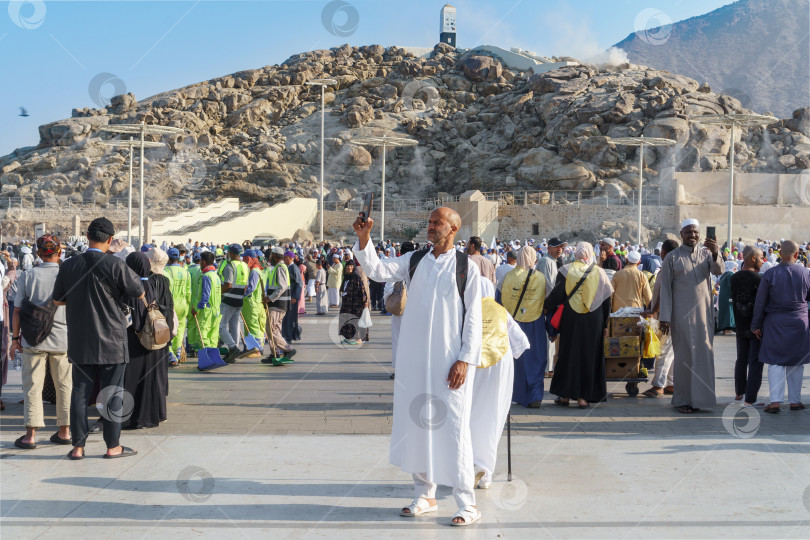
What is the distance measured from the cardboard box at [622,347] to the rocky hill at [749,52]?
118 m

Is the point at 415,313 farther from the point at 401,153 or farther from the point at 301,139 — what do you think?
the point at 301,139

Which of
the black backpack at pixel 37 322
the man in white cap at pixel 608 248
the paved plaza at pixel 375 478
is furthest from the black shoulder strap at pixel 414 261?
the man in white cap at pixel 608 248

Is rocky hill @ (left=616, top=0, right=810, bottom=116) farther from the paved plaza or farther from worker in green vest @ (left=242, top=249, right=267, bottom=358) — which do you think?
the paved plaza

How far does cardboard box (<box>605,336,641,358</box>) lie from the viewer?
8.47 meters

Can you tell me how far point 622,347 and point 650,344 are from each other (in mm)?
351

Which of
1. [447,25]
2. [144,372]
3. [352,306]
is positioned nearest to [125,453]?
[144,372]

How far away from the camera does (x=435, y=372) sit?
4.57 m

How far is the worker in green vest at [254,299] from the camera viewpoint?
35.1 feet

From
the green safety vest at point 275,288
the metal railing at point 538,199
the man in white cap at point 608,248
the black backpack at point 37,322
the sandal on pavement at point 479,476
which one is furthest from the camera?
the metal railing at point 538,199

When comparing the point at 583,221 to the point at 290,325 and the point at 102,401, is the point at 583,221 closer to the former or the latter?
the point at 290,325

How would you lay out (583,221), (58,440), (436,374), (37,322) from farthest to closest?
(583,221) → (58,440) → (37,322) → (436,374)

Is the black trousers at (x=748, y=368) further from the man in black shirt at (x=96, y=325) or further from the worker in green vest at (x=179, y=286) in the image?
the worker in green vest at (x=179, y=286)

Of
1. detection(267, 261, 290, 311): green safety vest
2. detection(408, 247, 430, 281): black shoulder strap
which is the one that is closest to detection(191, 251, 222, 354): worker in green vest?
detection(267, 261, 290, 311): green safety vest

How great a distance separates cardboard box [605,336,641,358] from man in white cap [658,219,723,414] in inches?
22.9
